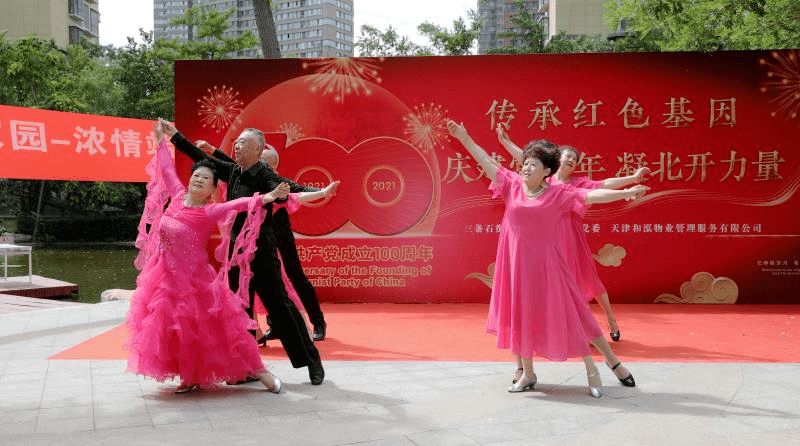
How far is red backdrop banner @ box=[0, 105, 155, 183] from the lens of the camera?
9266mm

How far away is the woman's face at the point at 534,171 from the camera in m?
4.18

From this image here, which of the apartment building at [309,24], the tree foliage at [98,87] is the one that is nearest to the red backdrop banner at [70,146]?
the tree foliage at [98,87]

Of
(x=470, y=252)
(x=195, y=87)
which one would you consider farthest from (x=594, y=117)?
(x=195, y=87)

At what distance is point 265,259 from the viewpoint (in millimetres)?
4656

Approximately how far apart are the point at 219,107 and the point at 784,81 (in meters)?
5.67

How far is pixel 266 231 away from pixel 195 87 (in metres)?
4.02

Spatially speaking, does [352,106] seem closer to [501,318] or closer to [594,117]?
[594,117]

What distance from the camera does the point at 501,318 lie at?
437cm

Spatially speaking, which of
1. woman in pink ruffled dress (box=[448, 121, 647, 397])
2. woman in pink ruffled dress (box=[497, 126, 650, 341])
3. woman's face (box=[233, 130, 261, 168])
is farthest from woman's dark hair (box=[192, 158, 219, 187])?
woman in pink ruffled dress (box=[497, 126, 650, 341])

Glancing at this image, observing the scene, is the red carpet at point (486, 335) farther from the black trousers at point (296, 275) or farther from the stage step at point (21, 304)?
the stage step at point (21, 304)

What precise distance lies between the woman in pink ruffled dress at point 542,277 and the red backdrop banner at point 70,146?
6.81 m

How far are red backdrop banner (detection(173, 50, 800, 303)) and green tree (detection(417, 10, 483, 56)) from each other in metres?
20.2

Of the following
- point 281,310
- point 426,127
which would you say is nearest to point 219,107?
point 426,127

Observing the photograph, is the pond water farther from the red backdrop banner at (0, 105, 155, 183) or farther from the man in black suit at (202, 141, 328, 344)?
the man in black suit at (202, 141, 328, 344)
